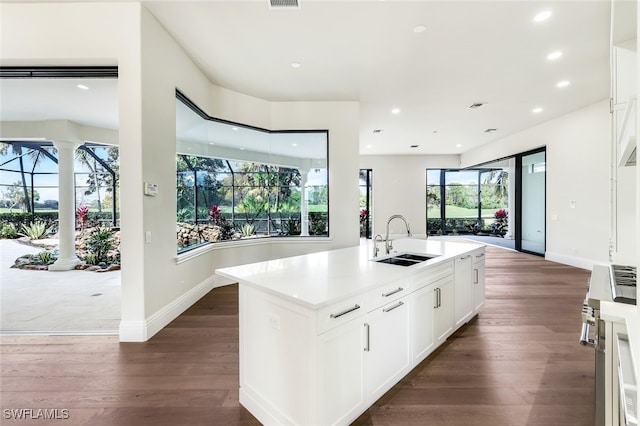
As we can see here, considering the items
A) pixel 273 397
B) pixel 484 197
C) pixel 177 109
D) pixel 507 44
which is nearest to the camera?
pixel 273 397

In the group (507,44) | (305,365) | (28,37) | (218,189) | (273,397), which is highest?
(507,44)

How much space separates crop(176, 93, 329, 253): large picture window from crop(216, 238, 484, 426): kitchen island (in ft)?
8.87

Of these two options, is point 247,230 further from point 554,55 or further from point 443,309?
point 554,55

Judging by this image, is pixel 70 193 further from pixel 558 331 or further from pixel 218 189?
pixel 558 331

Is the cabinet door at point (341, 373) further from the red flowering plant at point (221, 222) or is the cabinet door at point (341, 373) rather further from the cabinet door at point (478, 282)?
the red flowering plant at point (221, 222)

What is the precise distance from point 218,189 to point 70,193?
12.0ft

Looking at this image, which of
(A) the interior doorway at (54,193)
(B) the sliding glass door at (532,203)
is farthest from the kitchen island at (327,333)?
(B) the sliding glass door at (532,203)

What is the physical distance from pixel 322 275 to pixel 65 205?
6.52 metres

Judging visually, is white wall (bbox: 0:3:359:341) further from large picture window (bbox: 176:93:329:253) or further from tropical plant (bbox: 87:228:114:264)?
tropical plant (bbox: 87:228:114:264)

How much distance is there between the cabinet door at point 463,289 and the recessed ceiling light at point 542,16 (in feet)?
8.43

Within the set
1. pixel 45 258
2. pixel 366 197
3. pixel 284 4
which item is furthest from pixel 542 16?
pixel 45 258

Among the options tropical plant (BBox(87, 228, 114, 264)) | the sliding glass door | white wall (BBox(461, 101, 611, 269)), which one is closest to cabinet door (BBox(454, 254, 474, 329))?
white wall (BBox(461, 101, 611, 269))

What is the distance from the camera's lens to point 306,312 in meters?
1.43

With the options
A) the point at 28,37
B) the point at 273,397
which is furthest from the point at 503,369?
the point at 28,37
